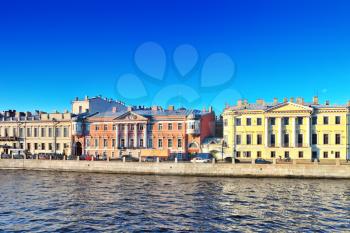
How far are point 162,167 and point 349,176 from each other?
2400 centimetres

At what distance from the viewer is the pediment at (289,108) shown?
61.0 metres

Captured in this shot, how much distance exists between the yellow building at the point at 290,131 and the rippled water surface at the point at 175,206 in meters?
16.6

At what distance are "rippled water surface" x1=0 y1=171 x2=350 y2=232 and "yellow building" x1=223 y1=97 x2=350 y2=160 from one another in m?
16.6

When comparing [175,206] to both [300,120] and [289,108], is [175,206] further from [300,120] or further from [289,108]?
[300,120]

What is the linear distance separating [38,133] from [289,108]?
49.5 m

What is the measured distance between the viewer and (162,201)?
32.5 m

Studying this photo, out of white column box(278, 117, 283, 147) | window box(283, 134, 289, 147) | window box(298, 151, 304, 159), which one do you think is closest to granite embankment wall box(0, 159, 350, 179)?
window box(298, 151, 304, 159)

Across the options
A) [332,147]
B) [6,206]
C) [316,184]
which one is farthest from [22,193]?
[332,147]

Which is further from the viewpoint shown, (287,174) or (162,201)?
(287,174)

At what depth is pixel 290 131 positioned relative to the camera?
6212 cm

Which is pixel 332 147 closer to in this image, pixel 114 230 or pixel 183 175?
pixel 183 175

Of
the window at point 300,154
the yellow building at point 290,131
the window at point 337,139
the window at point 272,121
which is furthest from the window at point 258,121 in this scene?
the window at point 337,139

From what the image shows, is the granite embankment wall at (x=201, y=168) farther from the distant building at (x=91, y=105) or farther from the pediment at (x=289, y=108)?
the distant building at (x=91, y=105)

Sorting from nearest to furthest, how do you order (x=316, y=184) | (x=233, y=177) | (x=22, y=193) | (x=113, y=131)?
(x=22, y=193)
(x=316, y=184)
(x=233, y=177)
(x=113, y=131)
